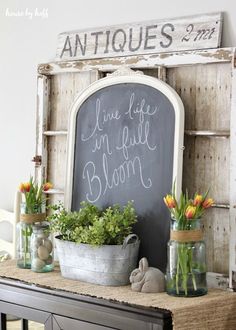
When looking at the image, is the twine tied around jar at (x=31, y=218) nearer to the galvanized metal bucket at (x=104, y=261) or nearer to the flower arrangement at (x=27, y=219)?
the flower arrangement at (x=27, y=219)

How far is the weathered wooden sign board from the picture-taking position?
9.35 ft

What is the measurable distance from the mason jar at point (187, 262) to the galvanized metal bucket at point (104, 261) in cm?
19

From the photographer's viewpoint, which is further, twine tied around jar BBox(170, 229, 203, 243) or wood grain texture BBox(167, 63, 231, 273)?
wood grain texture BBox(167, 63, 231, 273)

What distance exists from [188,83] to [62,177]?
2.60 feet

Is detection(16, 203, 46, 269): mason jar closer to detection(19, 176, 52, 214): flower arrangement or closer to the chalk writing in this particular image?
detection(19, 176, 52, 214): flower arrangement

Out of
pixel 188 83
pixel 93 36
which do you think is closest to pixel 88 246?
pixel 188 83

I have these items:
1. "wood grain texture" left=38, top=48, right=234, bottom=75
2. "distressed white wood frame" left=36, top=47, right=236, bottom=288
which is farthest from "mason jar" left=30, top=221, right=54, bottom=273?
"wood grain texture" left=38, top=48, right=234, bottom=75

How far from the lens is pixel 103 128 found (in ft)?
10.2

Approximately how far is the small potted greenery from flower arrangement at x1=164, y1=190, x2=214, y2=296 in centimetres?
21

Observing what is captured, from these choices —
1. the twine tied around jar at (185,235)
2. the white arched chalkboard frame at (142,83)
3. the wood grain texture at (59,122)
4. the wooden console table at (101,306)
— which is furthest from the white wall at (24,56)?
the twine tied around jar at (185,235)

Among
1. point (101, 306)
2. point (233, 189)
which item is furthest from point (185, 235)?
point (101, 306)

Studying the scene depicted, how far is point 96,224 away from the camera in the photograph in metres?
2.79

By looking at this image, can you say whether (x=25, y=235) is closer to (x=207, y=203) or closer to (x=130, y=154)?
(x=130, y=154)

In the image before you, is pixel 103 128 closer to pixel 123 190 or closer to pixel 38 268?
pixel 123 190
